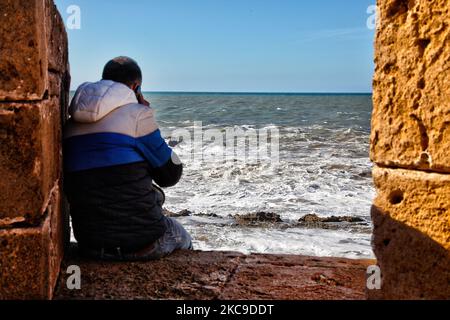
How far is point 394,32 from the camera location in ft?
6.97

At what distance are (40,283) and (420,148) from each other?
5.59 feet

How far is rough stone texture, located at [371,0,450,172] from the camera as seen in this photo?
1928 millimetres

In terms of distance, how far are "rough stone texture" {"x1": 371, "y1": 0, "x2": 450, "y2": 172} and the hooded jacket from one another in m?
1.43

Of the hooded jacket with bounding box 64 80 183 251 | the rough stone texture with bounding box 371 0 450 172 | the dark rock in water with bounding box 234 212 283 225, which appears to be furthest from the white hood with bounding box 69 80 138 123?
the dark rock in water with bounding box 234 212 283 225

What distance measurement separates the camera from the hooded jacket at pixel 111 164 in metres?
3.01

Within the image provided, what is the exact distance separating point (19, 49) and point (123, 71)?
1216mm

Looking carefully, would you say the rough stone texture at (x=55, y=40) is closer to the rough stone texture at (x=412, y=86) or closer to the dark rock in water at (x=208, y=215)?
the rough stone texture at (x=412, y=86)

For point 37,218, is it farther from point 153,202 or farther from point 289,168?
point 289,168

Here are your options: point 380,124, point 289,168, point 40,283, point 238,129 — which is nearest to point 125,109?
point 40,283

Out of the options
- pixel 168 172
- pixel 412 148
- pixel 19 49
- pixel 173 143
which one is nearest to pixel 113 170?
pixel 168 172

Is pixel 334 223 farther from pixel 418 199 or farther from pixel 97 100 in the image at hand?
pixel 418 199

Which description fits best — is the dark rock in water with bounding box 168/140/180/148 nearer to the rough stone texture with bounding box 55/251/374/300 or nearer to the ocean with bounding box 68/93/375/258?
the ocean with bounding box 68/93/375/258

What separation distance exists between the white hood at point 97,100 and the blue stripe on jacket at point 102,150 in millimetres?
123

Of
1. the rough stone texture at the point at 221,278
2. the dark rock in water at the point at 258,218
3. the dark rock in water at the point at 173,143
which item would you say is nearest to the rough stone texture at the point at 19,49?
the rough stone texture at the point at 221,278
